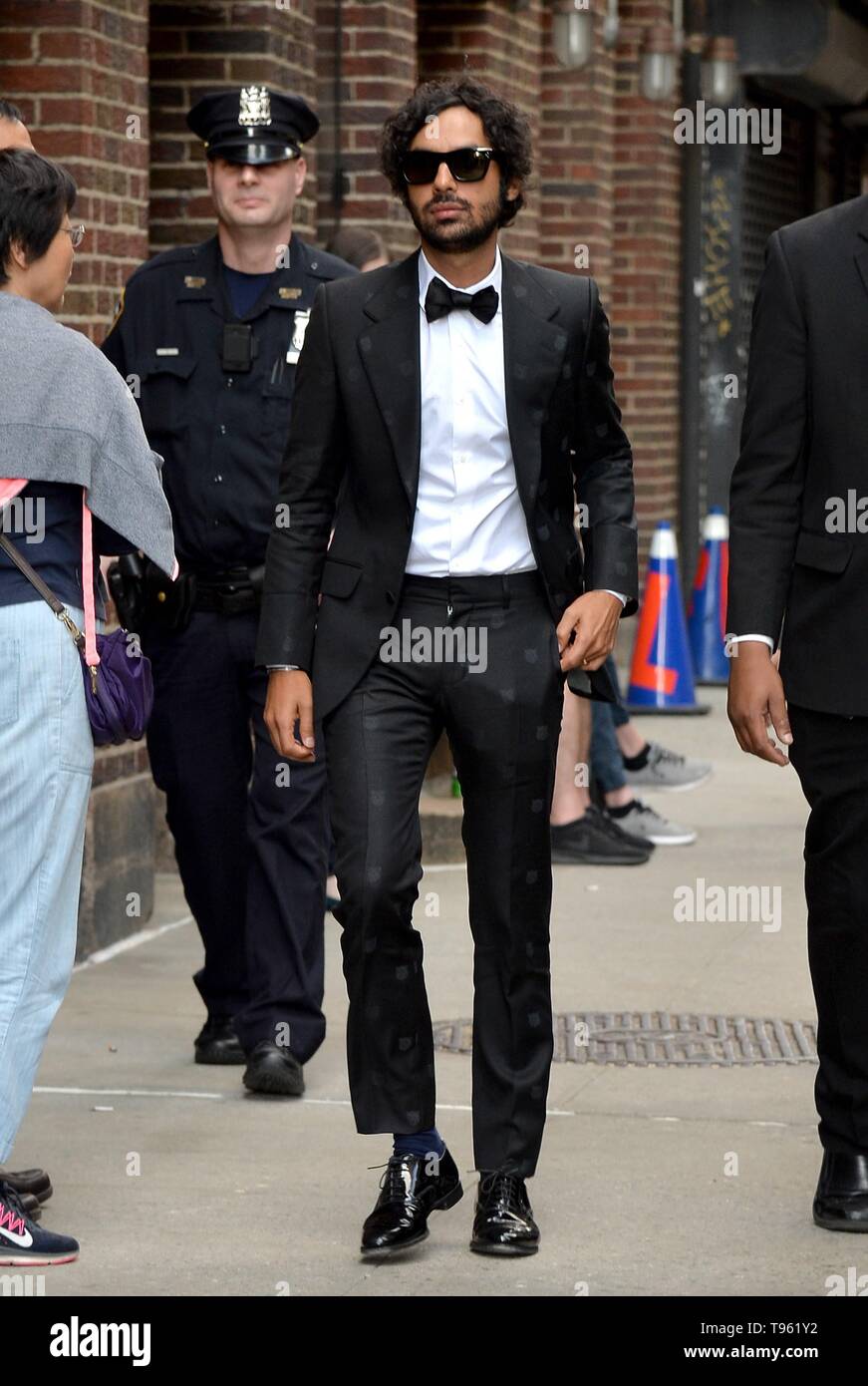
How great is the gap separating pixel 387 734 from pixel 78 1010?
233 centimetres

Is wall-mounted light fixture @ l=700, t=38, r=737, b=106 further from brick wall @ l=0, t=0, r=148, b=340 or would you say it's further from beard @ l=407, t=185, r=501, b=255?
beard @ l=407, t=185, r=501, b=255

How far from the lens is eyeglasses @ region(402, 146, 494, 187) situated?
183 inches

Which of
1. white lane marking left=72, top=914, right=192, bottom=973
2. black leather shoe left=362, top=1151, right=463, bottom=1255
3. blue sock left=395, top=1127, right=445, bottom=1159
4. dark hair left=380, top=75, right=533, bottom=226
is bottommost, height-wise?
white lane marking left=72, top=914, right=192, bottom=973

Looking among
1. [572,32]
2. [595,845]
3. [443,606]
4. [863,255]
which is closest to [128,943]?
[595,845]

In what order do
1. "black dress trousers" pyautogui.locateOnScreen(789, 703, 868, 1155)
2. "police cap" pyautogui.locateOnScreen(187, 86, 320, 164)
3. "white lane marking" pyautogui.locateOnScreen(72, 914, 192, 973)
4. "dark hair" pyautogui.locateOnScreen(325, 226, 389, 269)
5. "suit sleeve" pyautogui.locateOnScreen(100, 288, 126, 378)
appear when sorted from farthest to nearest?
"dark hair" pyautogui.locateOnScreen(325, 226, 389, 269)
"white lane marking" pyautogui.locateOnScreen(72, 914, 192, 973)
"suit sleeve" pyautogui.locateOnScreen(100, 288, 126, 378)
"police cap" pyautogui.locateOnScreen(187, 86, 320, 164)
"black dress trousers" pyautogui.locateOnScreen(789, 703, 868, 1155)

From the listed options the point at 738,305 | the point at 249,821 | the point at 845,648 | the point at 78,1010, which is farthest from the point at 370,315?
the point at 738,305

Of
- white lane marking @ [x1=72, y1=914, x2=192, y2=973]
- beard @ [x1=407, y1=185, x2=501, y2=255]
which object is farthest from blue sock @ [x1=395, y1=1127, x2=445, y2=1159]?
white lane marking @ [x1=72, y1=914, x2=192, y2=973]

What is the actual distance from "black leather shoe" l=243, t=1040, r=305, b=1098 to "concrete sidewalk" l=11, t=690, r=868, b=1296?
4cm

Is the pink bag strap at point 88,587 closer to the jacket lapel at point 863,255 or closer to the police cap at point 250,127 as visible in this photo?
the jacket lapel at point 863,255

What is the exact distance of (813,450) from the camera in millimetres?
4805

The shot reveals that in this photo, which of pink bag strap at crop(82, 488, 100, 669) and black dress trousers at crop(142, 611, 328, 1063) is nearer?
pink bag strap at crop(82, 488, 100, 669)

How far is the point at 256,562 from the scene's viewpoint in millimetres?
6062

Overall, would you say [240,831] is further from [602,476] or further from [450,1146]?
[602,476]

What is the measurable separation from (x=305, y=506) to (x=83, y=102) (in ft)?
9.09
